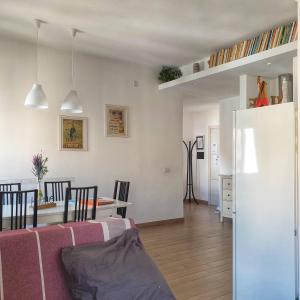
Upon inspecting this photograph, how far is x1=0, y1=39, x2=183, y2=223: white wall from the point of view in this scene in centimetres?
457

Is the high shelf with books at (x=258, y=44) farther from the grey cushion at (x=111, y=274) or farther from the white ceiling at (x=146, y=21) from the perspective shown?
the grey cushion at (x=111, y=274)

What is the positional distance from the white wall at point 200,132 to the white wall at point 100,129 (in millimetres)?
2657

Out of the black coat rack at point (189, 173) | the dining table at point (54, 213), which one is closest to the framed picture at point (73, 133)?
the dining table at point (54, 213)

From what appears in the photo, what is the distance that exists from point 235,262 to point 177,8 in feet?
8.76

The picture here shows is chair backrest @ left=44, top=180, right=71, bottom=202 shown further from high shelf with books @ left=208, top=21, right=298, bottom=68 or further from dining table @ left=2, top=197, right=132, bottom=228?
high shelf with books @ left=208, top=21, right=298, bottom=68

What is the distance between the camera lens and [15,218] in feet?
10.0

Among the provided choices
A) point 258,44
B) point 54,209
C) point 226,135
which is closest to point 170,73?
point 258,44

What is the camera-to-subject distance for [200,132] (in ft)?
29.9

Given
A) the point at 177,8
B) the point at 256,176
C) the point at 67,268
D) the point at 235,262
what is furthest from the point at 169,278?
the point at 177,8

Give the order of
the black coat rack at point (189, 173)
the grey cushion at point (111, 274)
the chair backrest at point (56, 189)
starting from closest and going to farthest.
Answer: the grey cushion at point (111, 274), the chair backrest at point (56, 189), the black coat rack at point (189, 173)

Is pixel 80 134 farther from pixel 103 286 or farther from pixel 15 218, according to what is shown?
pixel 103 286

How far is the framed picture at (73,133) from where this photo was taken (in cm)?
496

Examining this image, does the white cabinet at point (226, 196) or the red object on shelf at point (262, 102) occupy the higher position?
the red object on shelf at point (262, 102)

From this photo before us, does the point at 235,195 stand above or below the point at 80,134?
below
